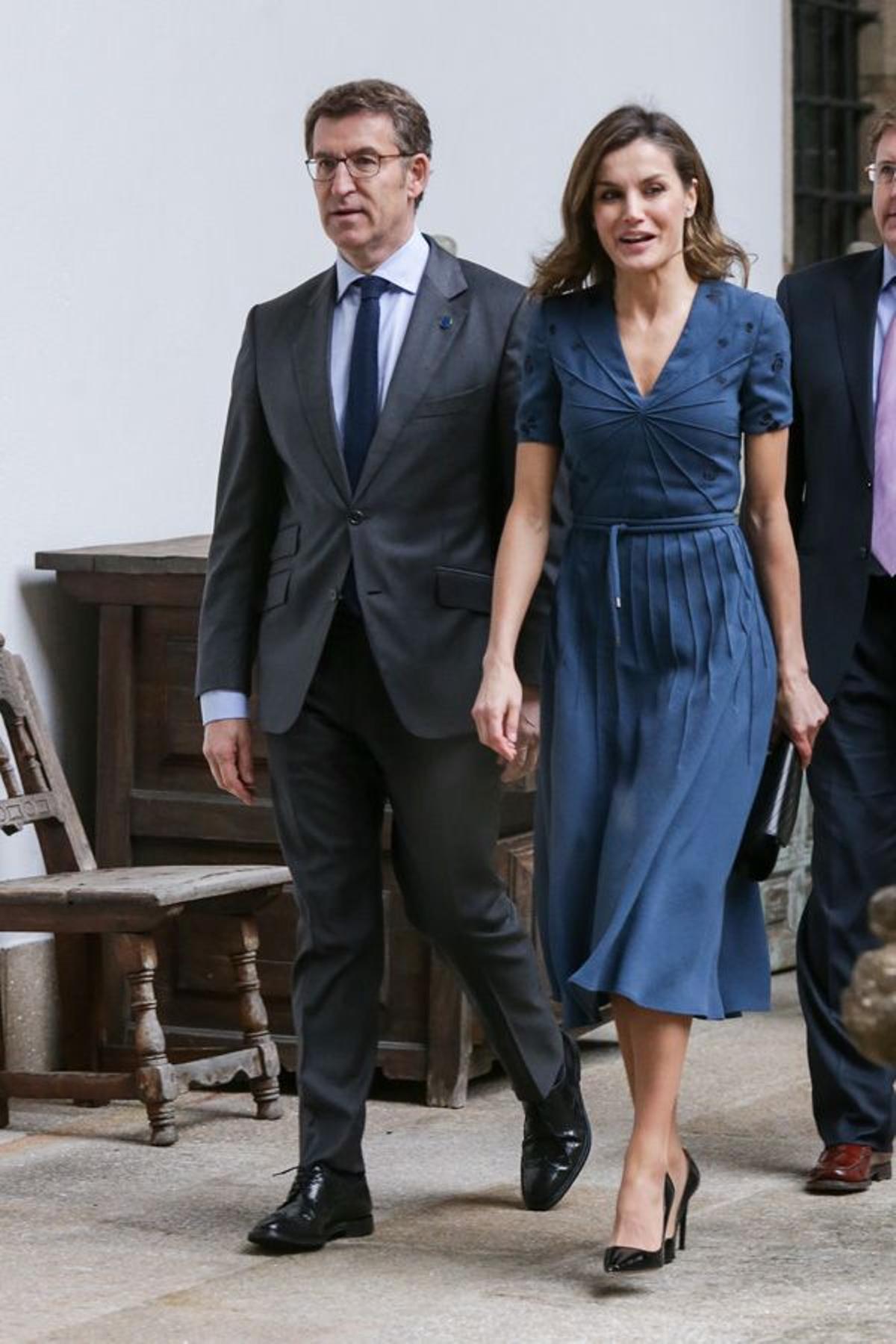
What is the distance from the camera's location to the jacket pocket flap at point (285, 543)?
4.78 m

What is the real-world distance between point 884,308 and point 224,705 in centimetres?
146

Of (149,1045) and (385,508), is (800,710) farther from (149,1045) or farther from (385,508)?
(149,1045)

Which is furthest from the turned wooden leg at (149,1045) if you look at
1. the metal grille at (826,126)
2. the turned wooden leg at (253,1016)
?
the metal grille at (826,126)

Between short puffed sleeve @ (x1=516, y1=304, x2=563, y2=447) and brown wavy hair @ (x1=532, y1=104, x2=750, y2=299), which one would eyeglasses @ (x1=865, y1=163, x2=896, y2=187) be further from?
short puffed sleeve @ (x1=516, y1=304, x2=563, y2=447)

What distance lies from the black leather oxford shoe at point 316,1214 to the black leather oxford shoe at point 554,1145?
0.34m

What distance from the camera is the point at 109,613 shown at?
6.30 m

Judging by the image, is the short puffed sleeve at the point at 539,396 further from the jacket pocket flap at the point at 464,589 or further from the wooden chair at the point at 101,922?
the wooden chair at the point at 101,922

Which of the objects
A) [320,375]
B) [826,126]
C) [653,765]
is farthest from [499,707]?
[826,126]

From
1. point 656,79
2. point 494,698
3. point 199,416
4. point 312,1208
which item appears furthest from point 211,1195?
point 656,79

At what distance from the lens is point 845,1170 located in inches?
201

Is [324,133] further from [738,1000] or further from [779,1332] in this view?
[779,1332]

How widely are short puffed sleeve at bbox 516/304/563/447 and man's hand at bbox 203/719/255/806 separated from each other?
2.36 feet

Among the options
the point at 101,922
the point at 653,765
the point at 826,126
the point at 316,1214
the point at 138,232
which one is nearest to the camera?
the point at 653,765

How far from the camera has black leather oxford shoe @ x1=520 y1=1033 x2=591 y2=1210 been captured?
4953 mm
